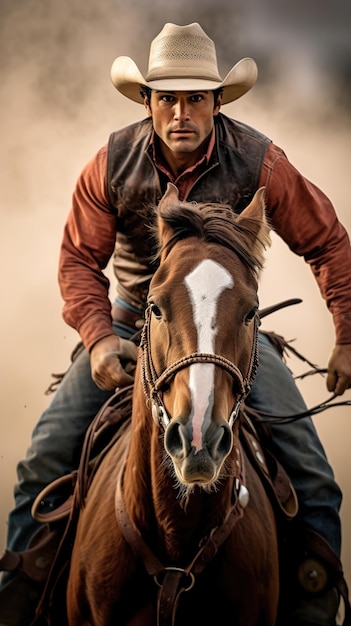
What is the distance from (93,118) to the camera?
906 cm

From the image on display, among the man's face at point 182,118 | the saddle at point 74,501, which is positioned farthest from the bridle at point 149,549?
the man's face at point 182,118

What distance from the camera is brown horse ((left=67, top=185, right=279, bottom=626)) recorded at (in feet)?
7.97

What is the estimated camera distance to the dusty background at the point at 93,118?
873cm

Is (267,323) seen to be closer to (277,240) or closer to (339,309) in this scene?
(277,240)

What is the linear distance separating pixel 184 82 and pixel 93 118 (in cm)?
567

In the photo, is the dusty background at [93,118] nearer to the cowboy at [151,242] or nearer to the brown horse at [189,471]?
the cowboy at [151,242]

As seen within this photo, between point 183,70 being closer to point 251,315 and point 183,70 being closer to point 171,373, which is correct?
point 251,315

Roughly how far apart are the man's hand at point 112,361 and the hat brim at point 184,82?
896 mm

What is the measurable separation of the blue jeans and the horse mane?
891mm

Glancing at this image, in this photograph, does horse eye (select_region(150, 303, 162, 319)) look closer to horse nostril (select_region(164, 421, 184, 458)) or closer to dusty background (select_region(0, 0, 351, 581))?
horse nostril (select_region(164, 421, 184, 458))

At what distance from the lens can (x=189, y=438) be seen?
7.59 ft

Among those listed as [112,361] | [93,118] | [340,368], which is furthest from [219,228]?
[93,118]

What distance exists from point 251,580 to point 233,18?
6.93 meters

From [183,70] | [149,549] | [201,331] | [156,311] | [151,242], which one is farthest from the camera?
[151,242]
